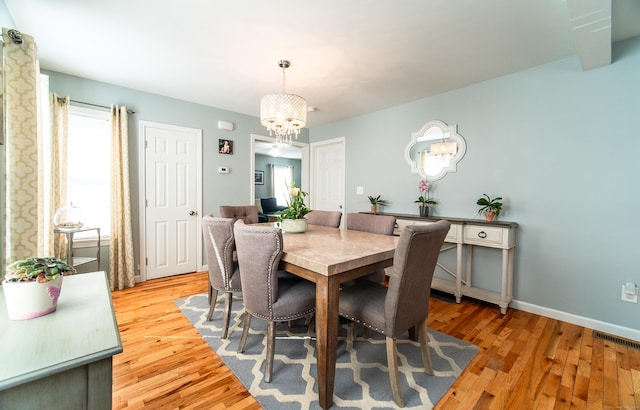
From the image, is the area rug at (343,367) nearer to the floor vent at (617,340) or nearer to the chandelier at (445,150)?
the floor vent at (617,340)

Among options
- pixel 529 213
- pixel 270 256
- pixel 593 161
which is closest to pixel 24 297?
pixel 270 256

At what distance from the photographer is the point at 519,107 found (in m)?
2.75

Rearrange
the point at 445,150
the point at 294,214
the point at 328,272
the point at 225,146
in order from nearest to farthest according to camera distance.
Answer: the point at 328,272, the point at 294,214, the point at 445,150, the point at 225,146

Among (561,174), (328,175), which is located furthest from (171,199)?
(561,174)

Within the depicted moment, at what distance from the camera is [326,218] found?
3.01 meters

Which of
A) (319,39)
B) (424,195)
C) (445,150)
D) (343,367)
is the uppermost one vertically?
(319,39)

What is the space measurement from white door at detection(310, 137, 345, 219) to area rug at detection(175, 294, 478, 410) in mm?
2708

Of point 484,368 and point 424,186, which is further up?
point 424,186

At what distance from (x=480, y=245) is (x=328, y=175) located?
281cm

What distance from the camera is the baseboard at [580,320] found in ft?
7.20

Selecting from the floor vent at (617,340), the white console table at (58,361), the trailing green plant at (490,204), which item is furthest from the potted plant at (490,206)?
the white console table at (58,361)

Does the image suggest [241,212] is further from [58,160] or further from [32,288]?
[32,288]

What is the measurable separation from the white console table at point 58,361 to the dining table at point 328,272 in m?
0.88

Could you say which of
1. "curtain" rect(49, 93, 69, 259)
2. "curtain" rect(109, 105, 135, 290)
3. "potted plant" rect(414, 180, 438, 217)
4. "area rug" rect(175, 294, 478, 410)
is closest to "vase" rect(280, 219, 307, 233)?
"area rug" rect(175, 294, 478, 410)
